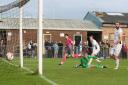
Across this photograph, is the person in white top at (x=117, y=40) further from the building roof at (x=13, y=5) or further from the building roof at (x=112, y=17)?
the building roof at (x=112, y=17)

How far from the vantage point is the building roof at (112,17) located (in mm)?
65188

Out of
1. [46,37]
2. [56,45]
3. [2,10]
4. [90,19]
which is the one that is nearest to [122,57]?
[56,45]

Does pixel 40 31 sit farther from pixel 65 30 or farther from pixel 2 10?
pixel 65 30

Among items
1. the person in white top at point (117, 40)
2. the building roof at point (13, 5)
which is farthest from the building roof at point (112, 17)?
the person in white top at point (117, 40)

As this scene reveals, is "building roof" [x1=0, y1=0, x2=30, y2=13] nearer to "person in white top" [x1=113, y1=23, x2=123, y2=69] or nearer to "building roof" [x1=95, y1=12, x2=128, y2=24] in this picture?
"person in white top" [x1=113, y1=23, x2=123, y2=69]

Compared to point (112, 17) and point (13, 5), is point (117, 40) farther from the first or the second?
point (112, 17)

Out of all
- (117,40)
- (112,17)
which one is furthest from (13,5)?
(112,17)

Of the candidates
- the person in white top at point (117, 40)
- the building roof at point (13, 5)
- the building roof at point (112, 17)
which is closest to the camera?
the person in white top at point (117, 40)

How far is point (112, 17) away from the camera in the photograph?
2643 inches

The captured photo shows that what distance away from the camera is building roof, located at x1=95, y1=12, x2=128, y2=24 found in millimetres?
65188

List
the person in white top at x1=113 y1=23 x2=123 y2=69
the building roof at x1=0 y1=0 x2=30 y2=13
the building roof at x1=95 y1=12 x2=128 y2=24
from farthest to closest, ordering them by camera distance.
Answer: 1. the building roof at x1=95 y1=12 x2=128 y2=24
2. the building roof at x1=0 y1=0 x2=30 y2=13
3. the person in white top at x1=113 y1=23 x2=123 y2=69

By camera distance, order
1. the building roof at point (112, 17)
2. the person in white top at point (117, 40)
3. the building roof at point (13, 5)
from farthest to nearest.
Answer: the building roof at point (112, 17)
the building roof at point (13, 5)
the person in white top at point (117, 40)

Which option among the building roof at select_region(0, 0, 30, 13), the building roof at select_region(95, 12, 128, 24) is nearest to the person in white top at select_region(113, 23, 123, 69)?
the building roof at select_region(0, 0, 30, 13)

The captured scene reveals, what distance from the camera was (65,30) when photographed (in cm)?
6134
